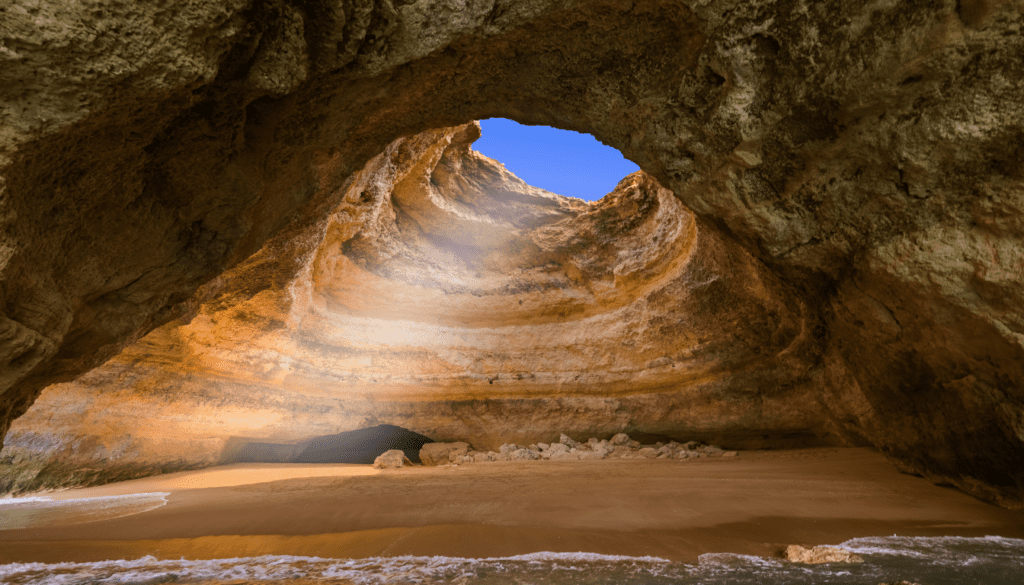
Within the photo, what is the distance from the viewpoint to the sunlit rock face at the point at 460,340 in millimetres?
7082

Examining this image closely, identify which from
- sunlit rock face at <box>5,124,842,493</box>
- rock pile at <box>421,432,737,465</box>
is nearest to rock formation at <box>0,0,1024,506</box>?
sunlit rock face at <box>5,124,842,493</box>

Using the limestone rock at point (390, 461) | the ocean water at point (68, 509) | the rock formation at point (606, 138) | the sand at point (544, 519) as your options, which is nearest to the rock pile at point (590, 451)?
the limestone rock at point (390, 461)

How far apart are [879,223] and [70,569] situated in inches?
224

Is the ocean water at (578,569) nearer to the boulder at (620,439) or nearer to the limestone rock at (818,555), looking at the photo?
the limestone rock at (818,555)

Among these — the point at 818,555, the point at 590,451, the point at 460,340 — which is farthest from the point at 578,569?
the point at 460,340

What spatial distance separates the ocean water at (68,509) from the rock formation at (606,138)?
1546 mm

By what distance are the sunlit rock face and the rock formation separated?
197 centimetres

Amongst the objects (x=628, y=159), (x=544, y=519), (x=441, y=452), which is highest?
(x=628, y=159)

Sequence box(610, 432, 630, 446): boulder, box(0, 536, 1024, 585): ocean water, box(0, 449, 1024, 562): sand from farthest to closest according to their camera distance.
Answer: box(610, 432, 630, 446): boulder → box(0, 449, 1024, 562): sand → box(0, 536, 1024, 585): ocean water

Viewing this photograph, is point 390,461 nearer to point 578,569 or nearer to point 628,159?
point 578,569

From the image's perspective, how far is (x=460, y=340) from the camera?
10.5 metres

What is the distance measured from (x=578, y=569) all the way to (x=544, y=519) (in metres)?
0.99

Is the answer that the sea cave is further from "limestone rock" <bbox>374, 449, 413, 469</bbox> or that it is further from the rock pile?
"limestone rock" <bbox>374, 449, 413, 469</bbox>

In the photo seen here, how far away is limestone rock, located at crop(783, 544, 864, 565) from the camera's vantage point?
2.41 metres
